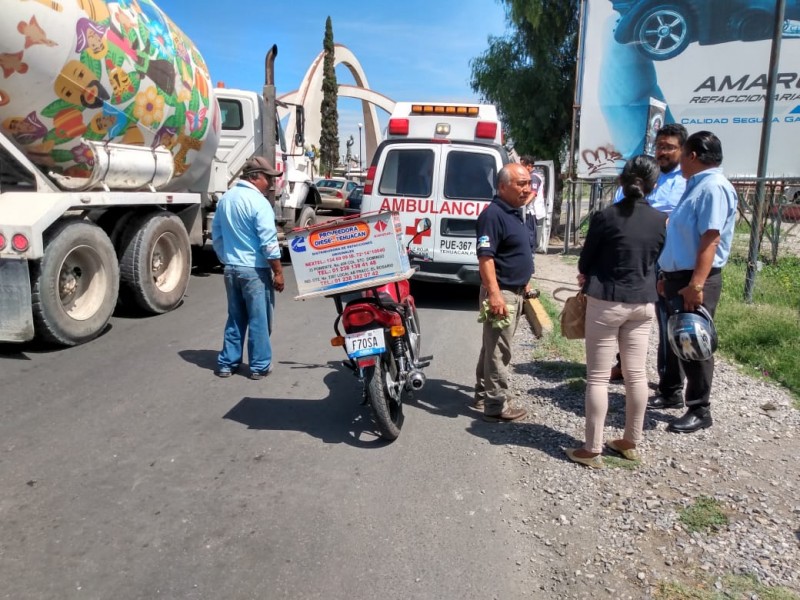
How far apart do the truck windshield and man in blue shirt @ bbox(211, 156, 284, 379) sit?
3090 mm

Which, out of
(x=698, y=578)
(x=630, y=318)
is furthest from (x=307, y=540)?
(x=630, y=318)

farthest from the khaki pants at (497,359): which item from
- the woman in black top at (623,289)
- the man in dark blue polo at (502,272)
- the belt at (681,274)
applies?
the belt at (681,274)

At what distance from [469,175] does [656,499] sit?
5227 mm

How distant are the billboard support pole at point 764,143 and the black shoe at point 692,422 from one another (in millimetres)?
4545

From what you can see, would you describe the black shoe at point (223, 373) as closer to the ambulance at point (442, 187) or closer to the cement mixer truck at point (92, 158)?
the cement mixer truck at point (92, 158)

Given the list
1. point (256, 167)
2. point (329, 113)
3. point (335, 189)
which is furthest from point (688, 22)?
point (329, 113)

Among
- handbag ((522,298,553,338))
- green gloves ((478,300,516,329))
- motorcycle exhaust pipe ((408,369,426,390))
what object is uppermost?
green gloves ((478,300,516,329))

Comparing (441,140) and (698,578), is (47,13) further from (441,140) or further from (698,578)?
(698,578)

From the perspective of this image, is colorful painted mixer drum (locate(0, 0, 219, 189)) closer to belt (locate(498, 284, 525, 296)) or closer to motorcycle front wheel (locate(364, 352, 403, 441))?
motorcycle front wheel (locate(364, 352, 403, 441))

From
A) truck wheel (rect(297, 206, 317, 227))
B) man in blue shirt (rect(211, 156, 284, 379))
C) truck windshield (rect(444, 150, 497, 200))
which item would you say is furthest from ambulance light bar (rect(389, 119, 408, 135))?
truck wheel (rect(297, 206, 317, 227))

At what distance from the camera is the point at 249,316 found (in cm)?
518

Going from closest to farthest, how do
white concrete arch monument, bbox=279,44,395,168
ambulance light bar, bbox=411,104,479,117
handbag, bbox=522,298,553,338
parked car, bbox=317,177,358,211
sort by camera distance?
handbag, bbox=522,298,553,338 < ambulance light bar, bbox=411,104,479,117 < parked car, bbox=317,177,358,211 < white concrete arch monument, bbox=279,44,395,168

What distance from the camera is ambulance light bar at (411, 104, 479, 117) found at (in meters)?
8.21

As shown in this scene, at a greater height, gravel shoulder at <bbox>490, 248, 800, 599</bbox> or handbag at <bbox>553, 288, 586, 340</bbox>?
handbag at <bbox>553, 288, 586, 340</bbox>
